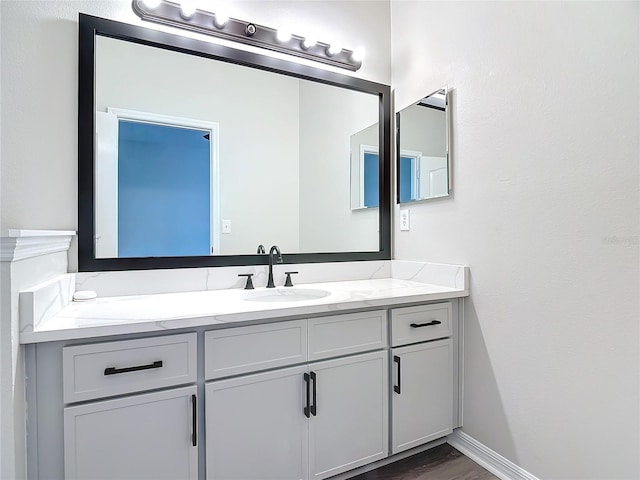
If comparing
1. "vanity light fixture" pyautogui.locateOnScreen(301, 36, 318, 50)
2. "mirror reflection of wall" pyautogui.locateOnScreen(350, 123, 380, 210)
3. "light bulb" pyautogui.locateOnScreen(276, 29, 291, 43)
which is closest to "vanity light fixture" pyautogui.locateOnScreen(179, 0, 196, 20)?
"light bulb" pyautogui.locateOnScreen(276, 29, 291, 43)

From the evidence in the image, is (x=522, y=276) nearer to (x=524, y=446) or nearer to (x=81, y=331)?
(x=524, y=446)

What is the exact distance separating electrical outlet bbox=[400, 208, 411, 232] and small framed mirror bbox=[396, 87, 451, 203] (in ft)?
0.21

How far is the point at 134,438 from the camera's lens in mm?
1080

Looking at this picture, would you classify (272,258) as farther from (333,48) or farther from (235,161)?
(333,48)

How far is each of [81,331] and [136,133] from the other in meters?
0.92

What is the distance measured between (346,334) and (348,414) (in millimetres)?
324

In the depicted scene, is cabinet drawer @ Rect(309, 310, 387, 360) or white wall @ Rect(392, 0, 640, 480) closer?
white wall @ Rect(392, 0, 640, 480)

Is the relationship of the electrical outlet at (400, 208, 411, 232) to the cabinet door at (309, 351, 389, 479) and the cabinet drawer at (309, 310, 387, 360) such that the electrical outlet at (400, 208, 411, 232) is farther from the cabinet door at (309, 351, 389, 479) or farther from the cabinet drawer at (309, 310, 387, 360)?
the cabinet door at (309, 351, 389, 479)

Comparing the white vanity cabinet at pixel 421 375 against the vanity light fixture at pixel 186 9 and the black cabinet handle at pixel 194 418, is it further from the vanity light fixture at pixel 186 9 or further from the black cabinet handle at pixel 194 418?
the vanity light fixture at pixel 186 9

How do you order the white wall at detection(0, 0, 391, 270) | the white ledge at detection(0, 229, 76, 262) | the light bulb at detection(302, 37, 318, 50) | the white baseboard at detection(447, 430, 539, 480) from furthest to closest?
the light bulb at detection(302, 37, 318, 50) < the white baseboard at detection(447, 430, 539, 480) < the white wall at detection(0, 0, 391, 270) < the white ledge at detection(0, 229, 76, 262)

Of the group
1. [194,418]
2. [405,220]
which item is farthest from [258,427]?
[405,220]

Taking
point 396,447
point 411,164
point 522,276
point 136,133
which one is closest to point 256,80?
point 136,133

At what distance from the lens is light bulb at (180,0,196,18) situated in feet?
5.23

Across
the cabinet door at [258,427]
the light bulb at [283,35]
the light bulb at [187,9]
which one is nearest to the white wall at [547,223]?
the light bulb at [283,35]
